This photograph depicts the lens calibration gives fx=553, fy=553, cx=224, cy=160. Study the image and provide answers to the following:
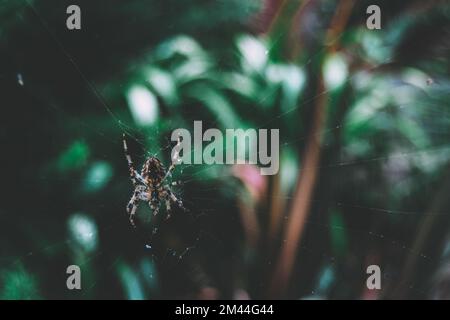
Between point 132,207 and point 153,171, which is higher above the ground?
point 153,171

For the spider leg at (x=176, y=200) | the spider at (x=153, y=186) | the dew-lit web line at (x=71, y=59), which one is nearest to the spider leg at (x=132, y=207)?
the spider at (x=153, y=186)

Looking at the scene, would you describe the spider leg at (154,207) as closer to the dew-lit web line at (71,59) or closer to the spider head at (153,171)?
the spider head at (153,171)

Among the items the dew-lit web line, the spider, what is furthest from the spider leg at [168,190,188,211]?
the dew-lit web line

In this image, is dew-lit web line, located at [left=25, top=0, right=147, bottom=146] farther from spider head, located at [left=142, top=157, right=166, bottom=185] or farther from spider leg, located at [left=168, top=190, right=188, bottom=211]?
spider leg, located at [left=168, top=190, right=188, bottom=211]

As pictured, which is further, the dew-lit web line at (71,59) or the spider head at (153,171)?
the spider head at (153,171)

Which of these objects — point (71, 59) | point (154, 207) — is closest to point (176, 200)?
point (154, 207)

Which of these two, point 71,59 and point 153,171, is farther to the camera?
point 153,171

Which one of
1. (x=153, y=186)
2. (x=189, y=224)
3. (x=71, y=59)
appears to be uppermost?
(x=71, y=59)

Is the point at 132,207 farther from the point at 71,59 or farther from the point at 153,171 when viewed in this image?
the point at 71,59
